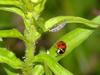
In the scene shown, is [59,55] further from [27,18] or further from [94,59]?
[94,59]

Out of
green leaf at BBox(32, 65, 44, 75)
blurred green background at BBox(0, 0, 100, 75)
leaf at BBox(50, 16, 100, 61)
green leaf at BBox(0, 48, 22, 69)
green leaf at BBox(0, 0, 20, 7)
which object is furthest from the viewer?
blurred green background at BBox(0, 0, 100, 75)

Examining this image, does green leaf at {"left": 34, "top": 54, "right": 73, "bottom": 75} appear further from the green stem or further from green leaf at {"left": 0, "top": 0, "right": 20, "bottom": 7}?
green leaf at {"left": 0, "top": 0, "right": 20, "bottom": 7}

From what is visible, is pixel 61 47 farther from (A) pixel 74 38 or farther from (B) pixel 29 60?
(B) pixel 29 60

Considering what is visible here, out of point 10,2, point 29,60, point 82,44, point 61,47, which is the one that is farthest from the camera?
point 82,44

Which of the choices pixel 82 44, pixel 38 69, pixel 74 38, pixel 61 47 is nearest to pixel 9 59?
pixel 38 69

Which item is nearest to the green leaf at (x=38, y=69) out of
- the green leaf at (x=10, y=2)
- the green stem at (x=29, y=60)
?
the green stem at (x=29, y=60)

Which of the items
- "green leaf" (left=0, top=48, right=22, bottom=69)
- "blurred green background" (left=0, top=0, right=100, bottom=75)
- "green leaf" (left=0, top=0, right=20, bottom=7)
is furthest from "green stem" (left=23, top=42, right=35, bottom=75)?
"blurred green background" (left=0, top=0, right=100, bottom=75)

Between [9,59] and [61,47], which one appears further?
[61,47]

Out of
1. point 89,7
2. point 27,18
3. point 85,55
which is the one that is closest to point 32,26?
point 27,18

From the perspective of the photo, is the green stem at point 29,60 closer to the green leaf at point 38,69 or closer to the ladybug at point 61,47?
the green leaf at point 38,69

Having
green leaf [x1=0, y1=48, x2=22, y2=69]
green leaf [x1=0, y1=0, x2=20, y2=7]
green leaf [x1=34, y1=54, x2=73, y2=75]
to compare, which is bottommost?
green leaf [x1=34, y1=54, x2=73, y2=75]
